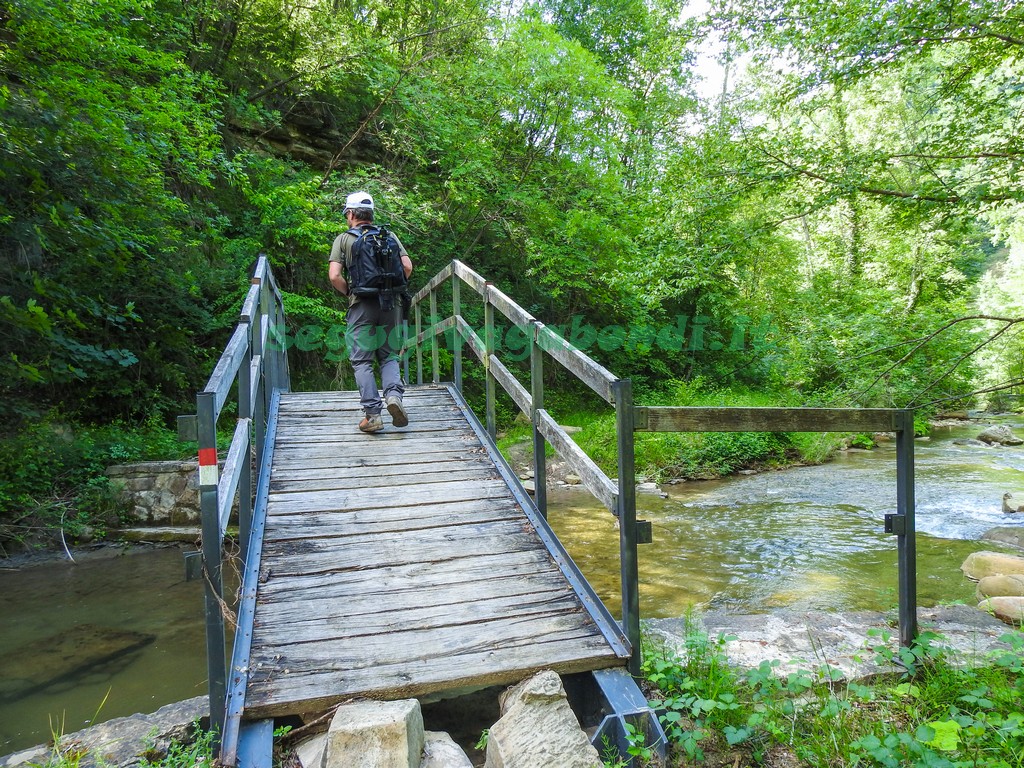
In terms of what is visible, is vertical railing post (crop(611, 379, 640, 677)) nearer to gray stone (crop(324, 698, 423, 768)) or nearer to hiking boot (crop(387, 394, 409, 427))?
gray stone (crop(324, 698, 423, 768))

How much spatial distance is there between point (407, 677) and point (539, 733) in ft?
1.73

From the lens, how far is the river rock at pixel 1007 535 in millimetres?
6184

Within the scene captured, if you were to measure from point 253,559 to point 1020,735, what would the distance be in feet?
9.87

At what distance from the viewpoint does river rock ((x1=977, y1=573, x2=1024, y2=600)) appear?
460 cm

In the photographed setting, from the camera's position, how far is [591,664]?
240 centimetres

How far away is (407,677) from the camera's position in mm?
2240

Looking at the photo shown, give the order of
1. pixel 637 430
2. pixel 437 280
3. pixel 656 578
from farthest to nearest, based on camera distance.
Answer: pixel 437 280 < pixel 656 578 < pixel 637 430

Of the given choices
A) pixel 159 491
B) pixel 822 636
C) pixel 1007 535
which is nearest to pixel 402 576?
pixel 822 636

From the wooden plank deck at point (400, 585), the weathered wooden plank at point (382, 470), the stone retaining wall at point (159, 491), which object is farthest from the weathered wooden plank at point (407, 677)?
the stone retaining wall at point (159, 491)

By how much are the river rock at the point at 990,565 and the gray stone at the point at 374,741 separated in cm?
528

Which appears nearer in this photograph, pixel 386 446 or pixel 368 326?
pixel 386 446

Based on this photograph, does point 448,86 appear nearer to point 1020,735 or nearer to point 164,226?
point 164,226

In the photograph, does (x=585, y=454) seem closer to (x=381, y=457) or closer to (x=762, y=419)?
(x=762, y=419)

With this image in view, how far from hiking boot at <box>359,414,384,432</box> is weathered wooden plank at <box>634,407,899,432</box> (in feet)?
8.44
